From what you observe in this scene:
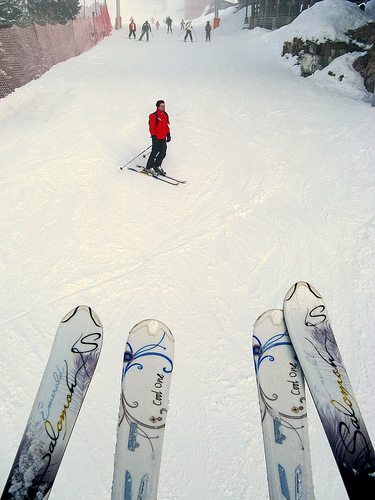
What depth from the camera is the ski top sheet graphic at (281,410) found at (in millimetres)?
3125

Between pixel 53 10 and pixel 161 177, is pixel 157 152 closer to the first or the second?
pixel 161 177

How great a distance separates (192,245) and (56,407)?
3.47 m

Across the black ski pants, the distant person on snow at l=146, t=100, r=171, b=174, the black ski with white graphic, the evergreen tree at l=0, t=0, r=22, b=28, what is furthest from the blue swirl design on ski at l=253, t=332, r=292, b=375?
the evergreen tree at l=0, t=0, r=22, b=28

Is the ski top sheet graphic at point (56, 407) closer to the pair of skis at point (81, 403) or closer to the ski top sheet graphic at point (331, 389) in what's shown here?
the pair of skis at point (81, 403)

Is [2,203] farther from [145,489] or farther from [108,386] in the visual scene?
[145,489]

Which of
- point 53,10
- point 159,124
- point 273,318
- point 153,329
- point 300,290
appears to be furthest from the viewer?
point 53,10

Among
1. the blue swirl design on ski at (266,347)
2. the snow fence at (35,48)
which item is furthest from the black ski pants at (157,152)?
the snow fence at (35,48)

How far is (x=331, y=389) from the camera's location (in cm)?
354

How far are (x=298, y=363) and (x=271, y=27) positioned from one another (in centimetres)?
2733

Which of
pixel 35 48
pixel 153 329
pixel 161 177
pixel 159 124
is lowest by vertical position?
pixel 153 329

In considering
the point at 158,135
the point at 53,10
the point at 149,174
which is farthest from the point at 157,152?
the point at 53,10

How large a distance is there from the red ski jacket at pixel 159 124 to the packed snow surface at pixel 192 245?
93 cm

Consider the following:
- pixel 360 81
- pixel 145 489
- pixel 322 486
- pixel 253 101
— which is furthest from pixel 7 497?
pixel 360 81

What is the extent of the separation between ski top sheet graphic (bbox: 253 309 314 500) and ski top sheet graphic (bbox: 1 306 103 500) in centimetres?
184
